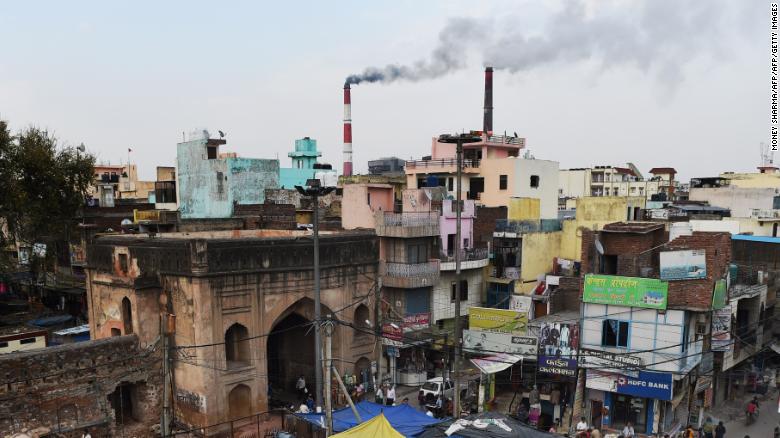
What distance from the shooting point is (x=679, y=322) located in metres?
18.5

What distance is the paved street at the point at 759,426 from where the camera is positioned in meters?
20.3

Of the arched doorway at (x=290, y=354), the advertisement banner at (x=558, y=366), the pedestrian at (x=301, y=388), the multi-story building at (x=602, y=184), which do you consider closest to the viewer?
the advertisement banner at (x=558, y=366)

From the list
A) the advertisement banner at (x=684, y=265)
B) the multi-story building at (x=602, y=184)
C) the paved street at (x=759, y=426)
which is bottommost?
the paved street at (x=759, y=426)

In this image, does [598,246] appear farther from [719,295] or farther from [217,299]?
[217,299]

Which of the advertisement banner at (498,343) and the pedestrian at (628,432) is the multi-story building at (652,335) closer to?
the pedestrian at (628,432)

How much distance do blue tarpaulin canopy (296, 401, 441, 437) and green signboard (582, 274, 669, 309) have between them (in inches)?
308

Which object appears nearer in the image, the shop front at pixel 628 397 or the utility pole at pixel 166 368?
the shop front at pixel 628 397

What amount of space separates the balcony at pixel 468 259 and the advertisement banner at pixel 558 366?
7221 millimetres

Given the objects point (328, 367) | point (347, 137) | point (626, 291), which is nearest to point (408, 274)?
point (626, 291)

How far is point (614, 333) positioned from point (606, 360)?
1.01 m

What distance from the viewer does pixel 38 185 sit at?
30797 mm

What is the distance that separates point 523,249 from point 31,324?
25131 millimetres

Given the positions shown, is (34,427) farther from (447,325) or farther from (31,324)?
(447,325)

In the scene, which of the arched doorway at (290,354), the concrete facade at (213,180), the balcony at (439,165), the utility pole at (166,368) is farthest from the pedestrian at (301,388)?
the balcony at (439,165)
